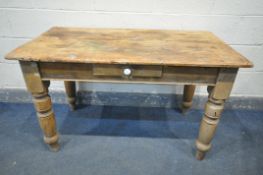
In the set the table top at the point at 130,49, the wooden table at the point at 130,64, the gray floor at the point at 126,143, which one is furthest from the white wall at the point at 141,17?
the gray floor at the point at 126,143

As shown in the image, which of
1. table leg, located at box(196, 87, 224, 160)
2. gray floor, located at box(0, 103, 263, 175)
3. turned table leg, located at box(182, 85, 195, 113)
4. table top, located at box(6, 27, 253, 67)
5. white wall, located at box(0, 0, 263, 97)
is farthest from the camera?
turned table leg, located at box(182, 85, 195, 113)

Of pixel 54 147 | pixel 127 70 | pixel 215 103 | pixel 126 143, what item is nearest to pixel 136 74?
pixel 127 70

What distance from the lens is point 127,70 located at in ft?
2.81

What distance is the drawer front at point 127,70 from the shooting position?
0.86 metres

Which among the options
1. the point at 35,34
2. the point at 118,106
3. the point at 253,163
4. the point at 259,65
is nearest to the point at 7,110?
the point at 35,34

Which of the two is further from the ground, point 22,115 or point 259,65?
point 259,65

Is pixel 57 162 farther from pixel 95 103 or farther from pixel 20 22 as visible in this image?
pixel 20 22

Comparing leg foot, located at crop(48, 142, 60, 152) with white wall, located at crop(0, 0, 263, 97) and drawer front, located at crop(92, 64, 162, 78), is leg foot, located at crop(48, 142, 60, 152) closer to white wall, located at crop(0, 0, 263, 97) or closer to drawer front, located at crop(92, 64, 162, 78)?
drawer front, located at crop(92, 64, 162, 78)

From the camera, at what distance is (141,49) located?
0.95 metres

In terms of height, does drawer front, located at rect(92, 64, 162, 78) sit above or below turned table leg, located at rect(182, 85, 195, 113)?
above

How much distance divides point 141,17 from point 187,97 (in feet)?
2.03

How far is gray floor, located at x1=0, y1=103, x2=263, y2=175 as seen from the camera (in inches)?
43.9

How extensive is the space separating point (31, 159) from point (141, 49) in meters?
0.84

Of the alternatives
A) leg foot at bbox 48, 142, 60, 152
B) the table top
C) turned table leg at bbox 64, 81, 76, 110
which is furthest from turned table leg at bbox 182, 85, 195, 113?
leg foot at bbox 48, 142, 60, 152
